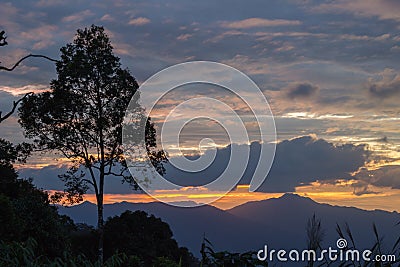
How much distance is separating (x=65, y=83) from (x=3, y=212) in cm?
1604

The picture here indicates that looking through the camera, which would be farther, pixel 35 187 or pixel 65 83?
pixel 65 83

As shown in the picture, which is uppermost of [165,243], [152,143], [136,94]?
[136,94]

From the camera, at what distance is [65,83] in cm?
3319

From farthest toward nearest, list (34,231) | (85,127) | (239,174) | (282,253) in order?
1. (85,127)
2. (239,174)
3. (34,231)
4. (282,253)

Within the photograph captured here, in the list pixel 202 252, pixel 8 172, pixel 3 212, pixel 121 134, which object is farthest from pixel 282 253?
pixel 121 134

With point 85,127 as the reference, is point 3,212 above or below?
below

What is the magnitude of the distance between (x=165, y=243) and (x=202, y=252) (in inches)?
1024

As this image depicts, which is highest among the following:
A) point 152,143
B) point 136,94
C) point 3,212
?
point 136,94

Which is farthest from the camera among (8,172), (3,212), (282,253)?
(8,172)

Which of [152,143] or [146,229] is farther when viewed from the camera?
[152,143]

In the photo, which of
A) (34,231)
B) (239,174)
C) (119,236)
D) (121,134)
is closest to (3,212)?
(34,231)

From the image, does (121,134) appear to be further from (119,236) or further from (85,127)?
(119,236)

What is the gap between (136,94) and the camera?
110 feet

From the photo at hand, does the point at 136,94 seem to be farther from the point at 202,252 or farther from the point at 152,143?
the point at 202,252
